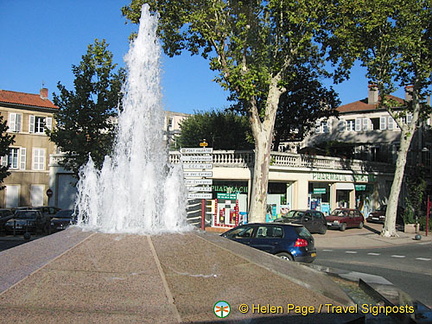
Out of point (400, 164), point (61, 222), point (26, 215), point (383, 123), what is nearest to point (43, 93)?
point (26, 215)

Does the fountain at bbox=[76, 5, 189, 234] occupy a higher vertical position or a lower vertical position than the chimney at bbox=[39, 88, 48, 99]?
lower

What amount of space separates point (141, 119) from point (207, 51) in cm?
1445

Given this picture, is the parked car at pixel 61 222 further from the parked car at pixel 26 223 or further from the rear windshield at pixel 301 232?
the rear windshield at pixel 301 232

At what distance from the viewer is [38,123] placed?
45156mm

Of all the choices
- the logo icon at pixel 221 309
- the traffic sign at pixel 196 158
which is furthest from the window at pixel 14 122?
the logo icon at pixel 221 309

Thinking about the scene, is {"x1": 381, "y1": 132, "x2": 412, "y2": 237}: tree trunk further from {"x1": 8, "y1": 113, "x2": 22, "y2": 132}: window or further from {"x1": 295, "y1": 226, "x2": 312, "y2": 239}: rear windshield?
{"x1": 8, "y1": 113, "x2": 22, "y2": 132}: window

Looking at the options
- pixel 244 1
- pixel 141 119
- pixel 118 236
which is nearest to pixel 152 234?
pixel 118 236

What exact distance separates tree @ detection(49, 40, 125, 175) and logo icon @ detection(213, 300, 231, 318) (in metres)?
23.9

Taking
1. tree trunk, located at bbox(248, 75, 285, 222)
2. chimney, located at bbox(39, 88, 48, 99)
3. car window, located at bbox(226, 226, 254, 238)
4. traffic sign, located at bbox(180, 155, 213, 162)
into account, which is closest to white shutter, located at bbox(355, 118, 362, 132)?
tree trunk, located at bbox(248, 75, 285, 222)

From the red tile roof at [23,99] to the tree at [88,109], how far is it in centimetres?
1734

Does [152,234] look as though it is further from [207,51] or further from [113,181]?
[207,51]

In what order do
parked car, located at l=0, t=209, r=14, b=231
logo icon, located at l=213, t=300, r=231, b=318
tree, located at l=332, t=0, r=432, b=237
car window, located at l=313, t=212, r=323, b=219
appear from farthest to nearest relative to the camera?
car window, located at l=313, t=212, r=323, b=219, parked car, located at l=0, t=209, r=14, b=231, tree, located at l=332, t=0, r=432, b=237, logo icon, located at l=213, t=300, r=231, b=318

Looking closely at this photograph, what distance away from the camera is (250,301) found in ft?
18.2

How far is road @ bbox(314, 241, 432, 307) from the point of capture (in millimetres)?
10758
